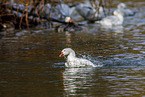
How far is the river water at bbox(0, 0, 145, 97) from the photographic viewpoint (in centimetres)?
816

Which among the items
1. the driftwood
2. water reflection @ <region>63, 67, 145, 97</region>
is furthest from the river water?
the driftwood

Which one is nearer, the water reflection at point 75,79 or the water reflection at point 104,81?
the water reflection at point 104,81

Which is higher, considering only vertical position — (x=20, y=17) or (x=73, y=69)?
(x=20, y=17)

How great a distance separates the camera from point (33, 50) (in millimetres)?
13281

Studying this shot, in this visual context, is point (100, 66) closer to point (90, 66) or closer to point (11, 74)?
point (90, 66)

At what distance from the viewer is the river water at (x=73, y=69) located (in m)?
8.16

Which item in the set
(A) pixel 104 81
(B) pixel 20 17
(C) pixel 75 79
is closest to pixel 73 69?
(C) pixel 75 79

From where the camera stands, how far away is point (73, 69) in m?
10.5

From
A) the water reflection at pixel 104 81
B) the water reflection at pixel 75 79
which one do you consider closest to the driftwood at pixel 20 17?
the water reflection at pixel 75 79

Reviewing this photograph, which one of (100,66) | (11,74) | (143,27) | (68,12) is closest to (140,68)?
(100,66)

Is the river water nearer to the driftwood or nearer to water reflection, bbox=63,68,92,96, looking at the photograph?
water reflection, bbox=63,68,92,96

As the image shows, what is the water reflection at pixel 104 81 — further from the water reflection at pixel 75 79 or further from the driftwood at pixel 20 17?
the driftwood at pixel 20 17

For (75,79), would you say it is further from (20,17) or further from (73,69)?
(20,17)

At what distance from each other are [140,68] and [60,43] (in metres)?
5.17
